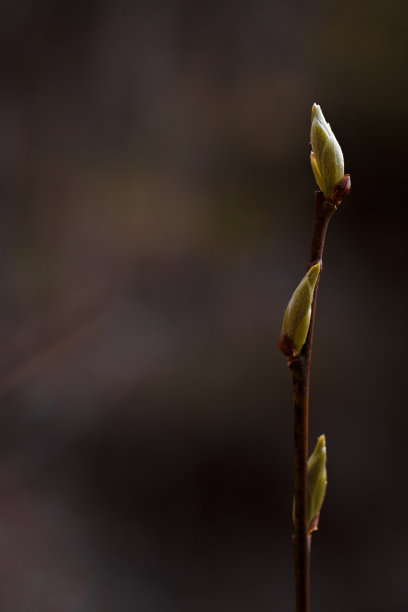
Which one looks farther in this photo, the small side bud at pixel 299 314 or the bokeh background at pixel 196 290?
the bokeh background at pixel 196 290

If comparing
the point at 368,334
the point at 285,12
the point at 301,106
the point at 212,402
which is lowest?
the point at 212,402

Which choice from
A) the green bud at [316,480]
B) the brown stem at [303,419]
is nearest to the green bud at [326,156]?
the brown stem at [303,419]

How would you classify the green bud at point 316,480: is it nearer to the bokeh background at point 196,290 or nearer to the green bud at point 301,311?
the green bud at point 301,311

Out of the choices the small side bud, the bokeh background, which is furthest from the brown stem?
the bokeh background

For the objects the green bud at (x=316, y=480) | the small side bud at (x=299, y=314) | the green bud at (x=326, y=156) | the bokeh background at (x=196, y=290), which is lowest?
the green bud at (x=316, y=480)

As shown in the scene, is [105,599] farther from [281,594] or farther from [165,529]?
[281,594]

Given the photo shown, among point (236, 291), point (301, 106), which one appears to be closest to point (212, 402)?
point (236, 291)

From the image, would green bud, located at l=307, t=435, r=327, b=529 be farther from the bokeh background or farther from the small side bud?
the bokeh background
